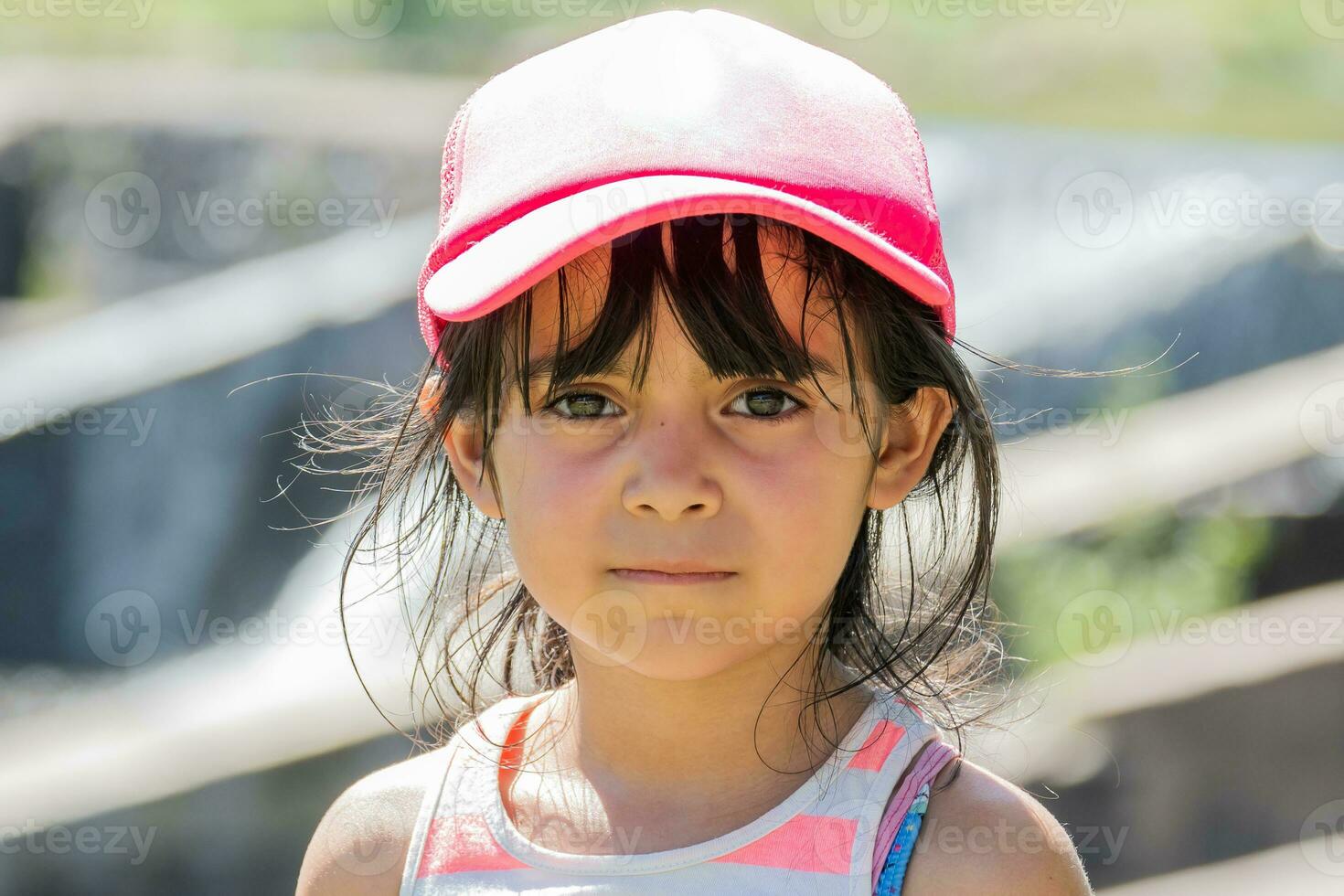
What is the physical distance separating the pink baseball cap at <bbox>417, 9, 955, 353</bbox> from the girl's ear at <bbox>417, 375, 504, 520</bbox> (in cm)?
14

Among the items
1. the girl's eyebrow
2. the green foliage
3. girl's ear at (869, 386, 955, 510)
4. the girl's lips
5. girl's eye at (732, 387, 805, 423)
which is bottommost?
the green foliage

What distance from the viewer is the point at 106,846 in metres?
3.42

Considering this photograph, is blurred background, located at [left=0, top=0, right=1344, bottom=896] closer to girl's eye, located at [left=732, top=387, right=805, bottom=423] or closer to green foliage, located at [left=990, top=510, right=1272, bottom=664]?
green foliage, located at [left=990, top=510, right=1272, bottom=664]

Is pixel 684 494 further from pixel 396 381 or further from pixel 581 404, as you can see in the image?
pixel 396 381

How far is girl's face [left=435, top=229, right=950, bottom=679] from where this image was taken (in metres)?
1.32

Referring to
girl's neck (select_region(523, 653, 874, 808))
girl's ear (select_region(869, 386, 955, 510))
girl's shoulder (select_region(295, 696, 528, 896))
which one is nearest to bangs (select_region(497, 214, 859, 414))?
girl's ear (select_region(869, 386, 955, 510))

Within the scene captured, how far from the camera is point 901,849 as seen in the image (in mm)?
1350

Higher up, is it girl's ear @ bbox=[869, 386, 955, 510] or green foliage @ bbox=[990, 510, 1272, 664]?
girl's ear @ bbox=[869, 386, 955, 510]

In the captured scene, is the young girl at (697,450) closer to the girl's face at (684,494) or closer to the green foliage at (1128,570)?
the girl's face at (684,494)

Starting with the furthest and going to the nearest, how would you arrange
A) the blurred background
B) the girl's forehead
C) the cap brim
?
the blurred background
the girl's forehead
the cap brim

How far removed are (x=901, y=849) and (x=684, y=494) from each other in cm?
40

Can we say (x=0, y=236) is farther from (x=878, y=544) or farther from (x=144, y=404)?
(x=878, y=544)

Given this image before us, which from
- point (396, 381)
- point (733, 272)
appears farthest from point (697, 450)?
point (396, 381)

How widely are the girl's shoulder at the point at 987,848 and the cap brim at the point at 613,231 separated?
48 cm
